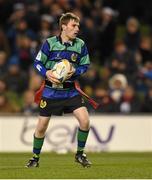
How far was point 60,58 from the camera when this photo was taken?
515 inches

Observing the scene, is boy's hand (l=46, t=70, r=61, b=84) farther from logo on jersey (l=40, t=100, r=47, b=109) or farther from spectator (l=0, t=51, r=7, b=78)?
spectator (l=0, t=51, r=7, b=78)

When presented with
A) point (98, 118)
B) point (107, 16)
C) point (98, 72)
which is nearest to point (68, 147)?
point (98, 118)

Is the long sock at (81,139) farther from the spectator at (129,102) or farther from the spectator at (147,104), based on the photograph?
the spectator at (147,104)

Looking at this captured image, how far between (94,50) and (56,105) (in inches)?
419

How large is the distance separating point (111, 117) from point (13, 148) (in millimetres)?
2380

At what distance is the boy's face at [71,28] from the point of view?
42.8 ft

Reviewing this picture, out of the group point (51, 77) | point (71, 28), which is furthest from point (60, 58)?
point (71, 28)

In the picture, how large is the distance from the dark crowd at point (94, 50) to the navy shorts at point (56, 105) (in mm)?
7598

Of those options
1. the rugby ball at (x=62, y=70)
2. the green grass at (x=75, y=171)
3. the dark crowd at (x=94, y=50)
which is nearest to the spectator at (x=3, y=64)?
the dark crowd at (x=94, y=50)

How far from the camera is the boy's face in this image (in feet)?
42.8

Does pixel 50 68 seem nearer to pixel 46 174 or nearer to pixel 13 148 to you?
pixel 46 174

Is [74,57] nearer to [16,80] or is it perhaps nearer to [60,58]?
[60,58]

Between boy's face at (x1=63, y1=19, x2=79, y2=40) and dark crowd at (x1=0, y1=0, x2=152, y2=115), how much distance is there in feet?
25.8

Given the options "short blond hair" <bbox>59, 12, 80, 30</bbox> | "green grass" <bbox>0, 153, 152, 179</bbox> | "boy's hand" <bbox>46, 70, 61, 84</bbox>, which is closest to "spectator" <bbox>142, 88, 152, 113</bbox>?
"green grass" <bbox>0, 153, 152, 179</bbox>
